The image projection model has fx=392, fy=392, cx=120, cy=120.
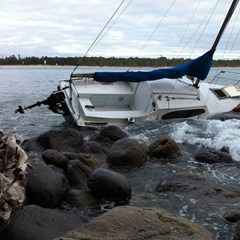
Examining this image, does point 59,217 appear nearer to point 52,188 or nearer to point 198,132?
point 52,188

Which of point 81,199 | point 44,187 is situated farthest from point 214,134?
point 44,187

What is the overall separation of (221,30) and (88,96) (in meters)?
6.59

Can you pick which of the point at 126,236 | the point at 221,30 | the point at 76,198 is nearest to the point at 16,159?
the point at 76,198

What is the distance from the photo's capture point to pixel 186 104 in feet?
53.9

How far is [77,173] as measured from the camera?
8703 millimetres

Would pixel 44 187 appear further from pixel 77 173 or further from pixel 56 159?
pixel 56 159

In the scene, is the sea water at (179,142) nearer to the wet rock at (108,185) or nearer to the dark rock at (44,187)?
the wet rock at (108,185)

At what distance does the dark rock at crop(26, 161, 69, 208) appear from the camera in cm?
701

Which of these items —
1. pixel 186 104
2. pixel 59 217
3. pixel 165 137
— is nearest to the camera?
pixel 59 217

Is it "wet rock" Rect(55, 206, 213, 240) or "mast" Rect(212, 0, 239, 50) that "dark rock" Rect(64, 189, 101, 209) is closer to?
"wet rock" Rect(55, 206, 213, 240)

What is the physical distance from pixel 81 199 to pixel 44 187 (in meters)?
0.84

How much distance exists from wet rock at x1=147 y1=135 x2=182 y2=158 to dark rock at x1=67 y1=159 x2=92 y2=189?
2955 mm

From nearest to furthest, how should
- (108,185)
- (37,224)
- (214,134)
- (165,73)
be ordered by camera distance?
(37,224)
(108,185)
(214,134)
(165,73)

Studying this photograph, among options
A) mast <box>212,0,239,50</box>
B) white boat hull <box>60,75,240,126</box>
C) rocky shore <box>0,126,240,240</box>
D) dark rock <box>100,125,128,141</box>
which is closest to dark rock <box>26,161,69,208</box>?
rocky shore <box>0,126,240,240</box>
